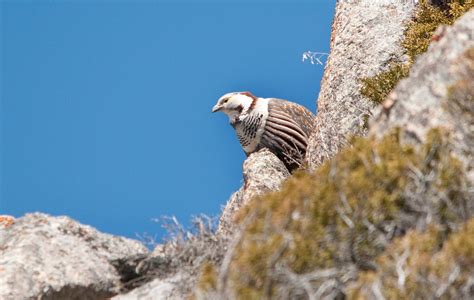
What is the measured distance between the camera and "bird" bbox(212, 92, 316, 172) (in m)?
15.6

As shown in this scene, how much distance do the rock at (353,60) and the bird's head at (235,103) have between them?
991 millimetres

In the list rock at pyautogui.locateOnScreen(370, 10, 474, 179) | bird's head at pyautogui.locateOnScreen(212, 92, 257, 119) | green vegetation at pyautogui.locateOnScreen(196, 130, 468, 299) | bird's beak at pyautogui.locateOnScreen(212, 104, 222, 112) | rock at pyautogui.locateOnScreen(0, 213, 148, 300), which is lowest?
green vegetation at pyautogui.locateOnScreen(196, 130, 468, 299)

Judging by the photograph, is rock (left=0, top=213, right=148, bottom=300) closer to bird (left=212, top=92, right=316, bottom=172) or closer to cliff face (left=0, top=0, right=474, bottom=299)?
cliff face (left=0, top=0, right=474, bottom=299)

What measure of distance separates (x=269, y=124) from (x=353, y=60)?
1.50 meters

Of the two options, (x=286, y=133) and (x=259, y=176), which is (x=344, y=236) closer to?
(x=259, y=176)

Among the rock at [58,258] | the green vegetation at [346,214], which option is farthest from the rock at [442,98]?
the rock at [58,258]

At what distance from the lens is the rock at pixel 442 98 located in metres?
8.28

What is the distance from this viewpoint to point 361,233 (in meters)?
7.64

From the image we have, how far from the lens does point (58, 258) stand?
9.89 metres

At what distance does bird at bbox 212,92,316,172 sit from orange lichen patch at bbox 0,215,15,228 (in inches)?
202

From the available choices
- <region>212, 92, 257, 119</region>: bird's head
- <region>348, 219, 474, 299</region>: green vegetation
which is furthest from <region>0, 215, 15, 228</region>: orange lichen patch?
<region>212, 92, 257, 119</region>: bird's head

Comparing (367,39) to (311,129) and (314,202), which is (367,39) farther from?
(314,202)

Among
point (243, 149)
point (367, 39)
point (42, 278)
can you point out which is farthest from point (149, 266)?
point (367, 39)

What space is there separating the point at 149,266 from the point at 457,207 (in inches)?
125
